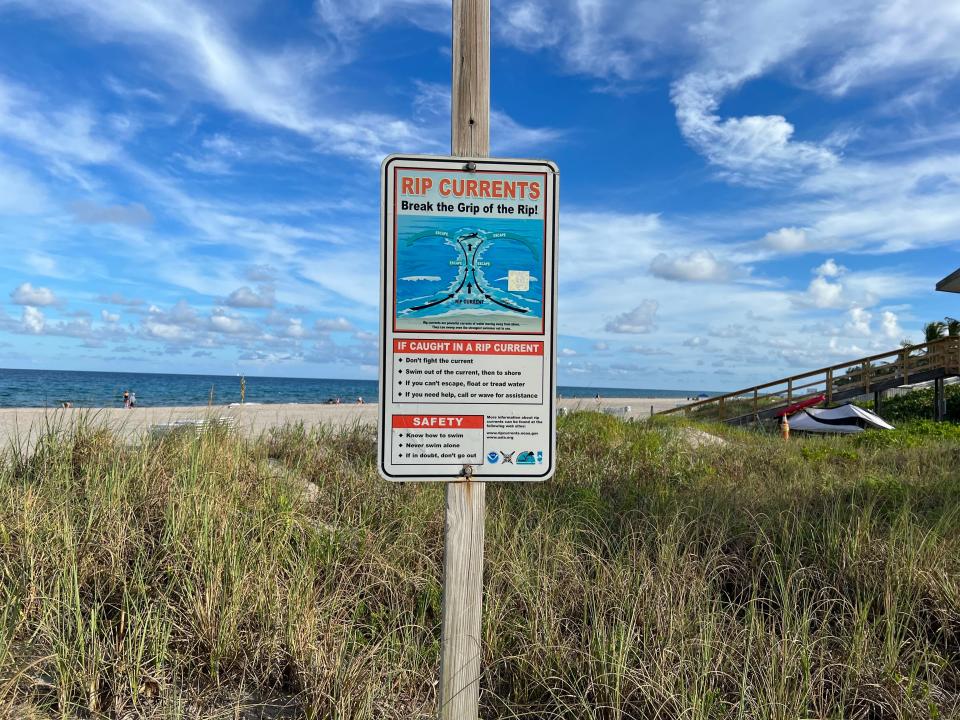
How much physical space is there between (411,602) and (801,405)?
21.8m

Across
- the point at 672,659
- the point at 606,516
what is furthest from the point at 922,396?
the point at 672,659

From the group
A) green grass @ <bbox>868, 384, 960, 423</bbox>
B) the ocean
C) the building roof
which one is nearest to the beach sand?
the ocean

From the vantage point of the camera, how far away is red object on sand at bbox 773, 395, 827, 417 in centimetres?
2164

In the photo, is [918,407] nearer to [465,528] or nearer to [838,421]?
[838,421]

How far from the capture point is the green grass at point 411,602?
2.66 meters

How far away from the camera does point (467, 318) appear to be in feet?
8.28

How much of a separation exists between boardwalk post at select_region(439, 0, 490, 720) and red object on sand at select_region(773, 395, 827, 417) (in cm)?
2130

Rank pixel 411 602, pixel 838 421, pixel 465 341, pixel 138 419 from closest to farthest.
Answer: pixel 465 341 < pixel 411 602 < pixel 138 419 < pixel 838 421

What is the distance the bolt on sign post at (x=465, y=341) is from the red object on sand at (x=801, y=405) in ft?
69.7

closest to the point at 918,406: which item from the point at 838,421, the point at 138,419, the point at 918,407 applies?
the point at 918,407

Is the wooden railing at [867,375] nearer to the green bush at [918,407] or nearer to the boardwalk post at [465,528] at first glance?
the green bush at [918,407]

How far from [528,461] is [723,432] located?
12.9 meters

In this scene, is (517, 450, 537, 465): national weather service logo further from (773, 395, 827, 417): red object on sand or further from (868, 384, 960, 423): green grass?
(868, 384, 960, 423): green grass

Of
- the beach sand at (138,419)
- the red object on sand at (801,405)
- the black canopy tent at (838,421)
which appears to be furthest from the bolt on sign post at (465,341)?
the red object on sand at (801,405)
